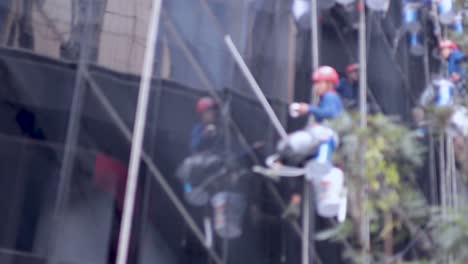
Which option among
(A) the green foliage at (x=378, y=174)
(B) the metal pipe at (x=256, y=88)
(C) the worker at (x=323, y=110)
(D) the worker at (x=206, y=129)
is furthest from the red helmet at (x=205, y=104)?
(A) the green foliage at (x=378, y=174)

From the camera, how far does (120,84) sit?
629 centimetres

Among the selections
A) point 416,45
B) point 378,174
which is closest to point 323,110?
point 378,174

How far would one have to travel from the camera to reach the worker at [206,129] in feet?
21.1

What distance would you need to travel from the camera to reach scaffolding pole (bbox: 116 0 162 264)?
5715 millimetres

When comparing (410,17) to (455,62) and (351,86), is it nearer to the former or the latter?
(455,62)

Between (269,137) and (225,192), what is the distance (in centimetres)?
64

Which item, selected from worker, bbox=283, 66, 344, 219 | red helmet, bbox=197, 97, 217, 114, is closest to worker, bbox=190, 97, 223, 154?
red helmet, bbox=197, 97, 217, 114

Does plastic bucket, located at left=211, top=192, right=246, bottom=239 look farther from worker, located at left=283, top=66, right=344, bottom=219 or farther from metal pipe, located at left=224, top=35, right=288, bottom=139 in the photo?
metal pipe, located at left=224, top=35, right=288, bottom=139

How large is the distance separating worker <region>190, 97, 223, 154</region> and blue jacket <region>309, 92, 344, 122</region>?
73 cm

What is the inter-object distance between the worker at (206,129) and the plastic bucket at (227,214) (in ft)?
1.24

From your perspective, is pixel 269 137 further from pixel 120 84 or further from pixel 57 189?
pixel 57 189

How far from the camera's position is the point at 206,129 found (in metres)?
6.45

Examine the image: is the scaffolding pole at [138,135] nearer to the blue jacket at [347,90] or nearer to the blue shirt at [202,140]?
the blue shirt at [202,140]

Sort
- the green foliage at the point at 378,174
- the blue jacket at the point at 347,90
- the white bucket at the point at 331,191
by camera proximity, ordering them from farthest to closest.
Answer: the blue jacket at the point at 347,90 → the white bucket at the point at 331,191 → the green foliage at the point at 378,174
